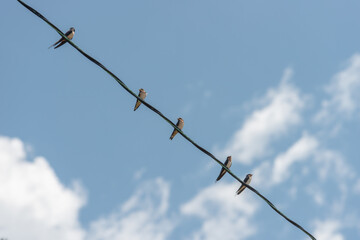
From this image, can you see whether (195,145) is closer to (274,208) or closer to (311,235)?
(274,208)

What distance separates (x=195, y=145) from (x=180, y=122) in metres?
9.83

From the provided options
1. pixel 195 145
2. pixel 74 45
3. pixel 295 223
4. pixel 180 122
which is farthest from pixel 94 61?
pixel 180 122

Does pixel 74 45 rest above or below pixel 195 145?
below

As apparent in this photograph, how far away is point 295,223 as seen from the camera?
6.90m

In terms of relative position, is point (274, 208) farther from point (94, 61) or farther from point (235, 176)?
point (94, 61)

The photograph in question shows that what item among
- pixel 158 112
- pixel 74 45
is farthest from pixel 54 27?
pixel 158 112

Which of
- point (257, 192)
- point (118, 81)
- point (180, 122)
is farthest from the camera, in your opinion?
point (180, 122)

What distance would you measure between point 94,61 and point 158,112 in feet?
4.26

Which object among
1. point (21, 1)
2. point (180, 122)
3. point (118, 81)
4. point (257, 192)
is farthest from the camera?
point (180, 122)

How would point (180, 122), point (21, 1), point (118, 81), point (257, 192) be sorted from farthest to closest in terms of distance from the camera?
point (180, 122) < point (257, 192) < point (118, 81) < point (21, 1)

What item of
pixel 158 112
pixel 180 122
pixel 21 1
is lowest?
pixel 21 1

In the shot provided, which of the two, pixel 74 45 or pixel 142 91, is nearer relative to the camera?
pixel 74 45

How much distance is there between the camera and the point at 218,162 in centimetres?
714

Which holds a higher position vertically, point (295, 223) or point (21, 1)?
point (295, 223)
